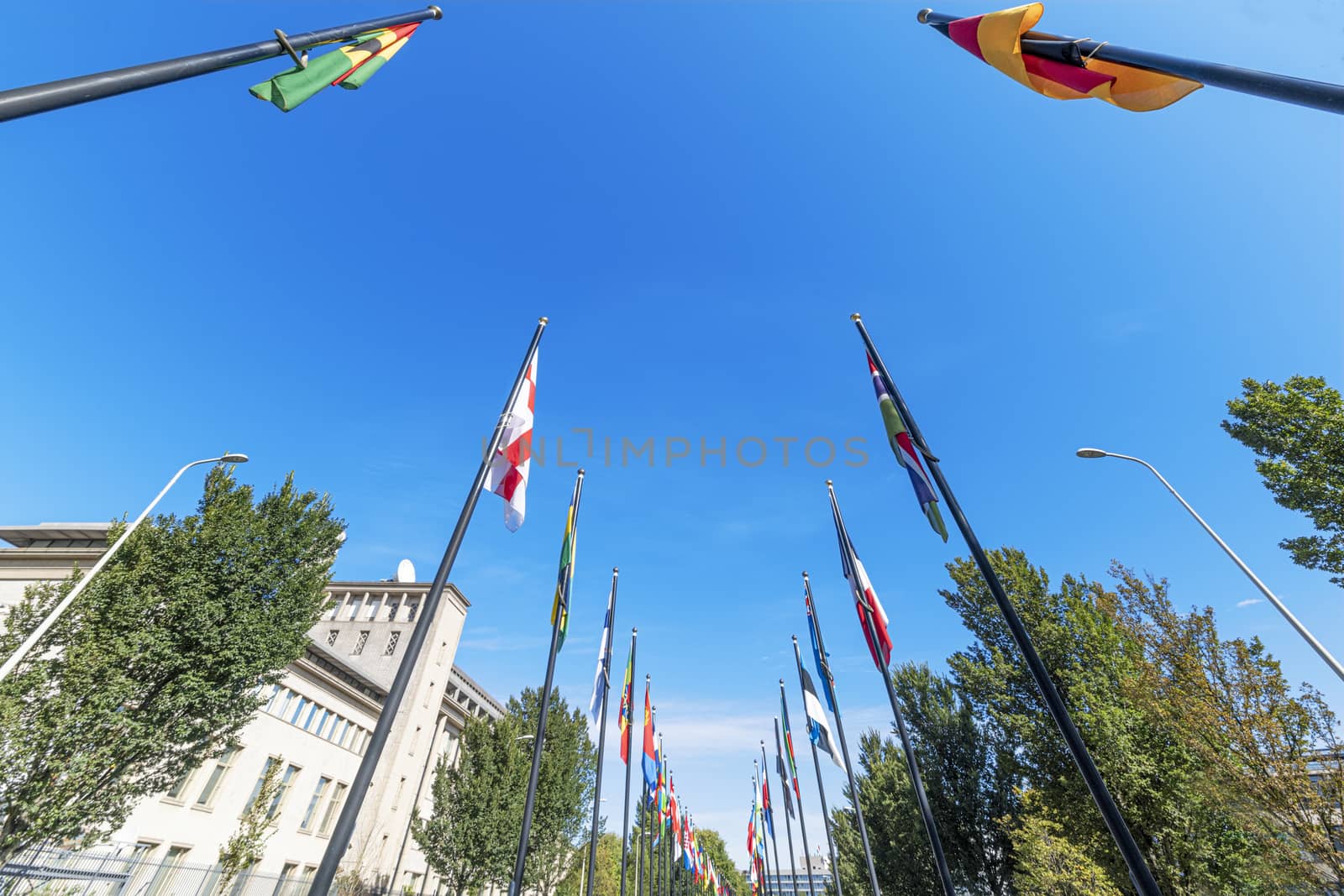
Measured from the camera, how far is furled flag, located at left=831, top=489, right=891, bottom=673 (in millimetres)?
12758

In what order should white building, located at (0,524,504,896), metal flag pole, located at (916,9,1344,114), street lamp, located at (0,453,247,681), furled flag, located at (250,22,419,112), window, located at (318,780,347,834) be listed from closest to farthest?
metal flag pole, located at (916,9,1344,114) → furled flag, located at (250,22,419,112) → street lamp, located at (0,453,247,681) → white building, located at (0,524,504,896) → window, located at (318,780,347,834)

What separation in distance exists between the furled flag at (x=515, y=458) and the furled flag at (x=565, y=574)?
144 inches

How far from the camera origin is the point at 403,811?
3875cm

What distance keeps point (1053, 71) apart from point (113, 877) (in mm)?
31386

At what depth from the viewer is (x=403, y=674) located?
6609 millimetres

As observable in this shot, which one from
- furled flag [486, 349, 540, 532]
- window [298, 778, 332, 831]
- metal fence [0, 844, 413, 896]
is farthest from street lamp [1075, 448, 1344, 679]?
window [298, 778, 332, 831]

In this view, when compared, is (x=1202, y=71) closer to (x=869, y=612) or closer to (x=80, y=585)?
(x=869, y=612)

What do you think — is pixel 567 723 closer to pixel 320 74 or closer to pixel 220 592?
pixel 220 592

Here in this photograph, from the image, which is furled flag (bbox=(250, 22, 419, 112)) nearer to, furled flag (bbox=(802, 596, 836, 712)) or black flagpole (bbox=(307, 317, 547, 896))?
black flagpole (bbox=(307, 317, 547, 896))

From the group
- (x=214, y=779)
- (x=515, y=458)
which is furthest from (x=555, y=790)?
(x=515, y=458)

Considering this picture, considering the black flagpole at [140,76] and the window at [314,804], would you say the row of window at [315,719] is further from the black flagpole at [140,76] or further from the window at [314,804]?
the black flagpole at [140,76]

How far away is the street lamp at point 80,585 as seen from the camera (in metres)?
12.6

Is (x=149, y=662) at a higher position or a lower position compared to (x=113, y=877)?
higher

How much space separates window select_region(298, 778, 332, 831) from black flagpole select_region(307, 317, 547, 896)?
30958 mm
